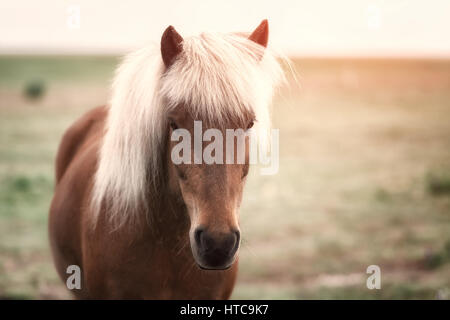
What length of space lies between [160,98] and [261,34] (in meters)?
0.57

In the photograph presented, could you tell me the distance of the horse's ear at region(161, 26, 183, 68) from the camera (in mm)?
1853

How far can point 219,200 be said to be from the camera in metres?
1.71

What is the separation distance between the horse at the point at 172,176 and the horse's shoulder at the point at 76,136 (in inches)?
40.5

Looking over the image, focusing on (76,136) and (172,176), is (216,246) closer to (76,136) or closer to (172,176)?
(172,176)

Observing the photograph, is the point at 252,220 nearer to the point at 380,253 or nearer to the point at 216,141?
the point at 380,253

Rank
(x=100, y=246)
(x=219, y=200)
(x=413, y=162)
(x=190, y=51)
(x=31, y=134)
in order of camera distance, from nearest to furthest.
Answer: (x=219, y=200), (x=190, y=51), (x=100, y=246), (x=413, y=162), (x=31, y=134)

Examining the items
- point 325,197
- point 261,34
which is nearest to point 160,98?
point 261,34

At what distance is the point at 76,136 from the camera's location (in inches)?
136

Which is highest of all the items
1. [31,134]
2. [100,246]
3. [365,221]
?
[31,134]

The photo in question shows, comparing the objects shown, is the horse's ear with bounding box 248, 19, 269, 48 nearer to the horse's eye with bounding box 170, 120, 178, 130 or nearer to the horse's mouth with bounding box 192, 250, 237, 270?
the horse's eye with bounding box 170, 120, 178, 130

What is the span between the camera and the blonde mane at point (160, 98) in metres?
1.81
